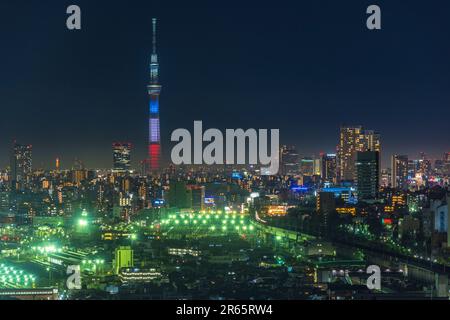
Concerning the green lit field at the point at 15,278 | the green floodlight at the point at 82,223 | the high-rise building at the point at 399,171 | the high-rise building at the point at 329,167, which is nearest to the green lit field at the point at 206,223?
the green floodlight at the point at 82,223

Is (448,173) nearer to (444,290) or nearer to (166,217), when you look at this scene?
(166,217)

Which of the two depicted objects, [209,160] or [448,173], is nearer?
[209,160]

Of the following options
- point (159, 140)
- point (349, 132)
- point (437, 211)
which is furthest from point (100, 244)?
point (159, 140)

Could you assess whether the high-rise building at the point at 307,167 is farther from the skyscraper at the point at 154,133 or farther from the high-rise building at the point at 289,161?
the skyscraper at the point at 154,133

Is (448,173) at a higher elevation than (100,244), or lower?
higher

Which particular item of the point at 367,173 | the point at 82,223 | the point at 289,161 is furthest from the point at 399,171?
the point at 82,223

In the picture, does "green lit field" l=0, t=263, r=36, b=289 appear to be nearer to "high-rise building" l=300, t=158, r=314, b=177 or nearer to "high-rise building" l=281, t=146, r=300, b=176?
"high-rise building" l=281, t=146, r=300, b=176
